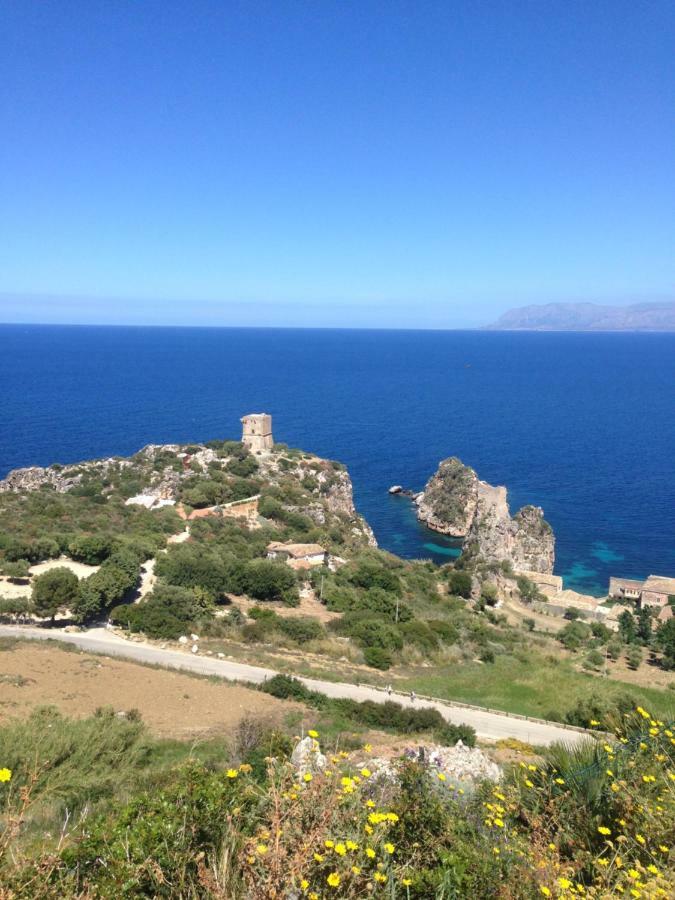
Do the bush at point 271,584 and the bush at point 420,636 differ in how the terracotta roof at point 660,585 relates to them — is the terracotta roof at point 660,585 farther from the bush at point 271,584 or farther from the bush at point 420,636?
the bush at point 271,584

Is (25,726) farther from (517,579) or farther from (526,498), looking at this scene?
(526,498)

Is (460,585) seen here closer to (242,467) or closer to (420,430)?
(242,467)

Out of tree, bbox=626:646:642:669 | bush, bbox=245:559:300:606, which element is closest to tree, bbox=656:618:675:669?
tree, bbox=626:646:642:669

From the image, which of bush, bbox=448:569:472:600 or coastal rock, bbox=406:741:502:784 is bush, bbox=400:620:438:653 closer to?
bush, bbox=448:569:472:600

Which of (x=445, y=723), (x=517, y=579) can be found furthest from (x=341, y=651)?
(x=517, y=579)

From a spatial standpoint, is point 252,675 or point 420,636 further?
point 420,636

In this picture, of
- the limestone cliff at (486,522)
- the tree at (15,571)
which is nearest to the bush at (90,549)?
the tree at (15,571)

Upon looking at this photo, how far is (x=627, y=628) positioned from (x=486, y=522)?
18908mm

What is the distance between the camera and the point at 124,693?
16547mm

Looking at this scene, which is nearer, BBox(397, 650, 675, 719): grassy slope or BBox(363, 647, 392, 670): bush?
BBox(397, 650, 675, 719): grassy slope

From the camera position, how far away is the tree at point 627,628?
106ft

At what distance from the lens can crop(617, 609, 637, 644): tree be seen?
32344 mm

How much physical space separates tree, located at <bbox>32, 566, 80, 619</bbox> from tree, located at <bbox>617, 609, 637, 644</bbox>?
28.7 meters

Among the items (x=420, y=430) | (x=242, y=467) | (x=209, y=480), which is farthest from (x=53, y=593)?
(x=420, y=430)
